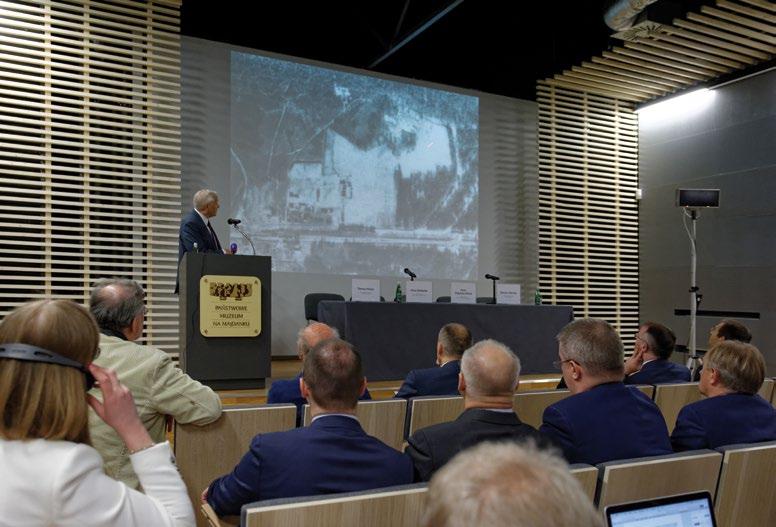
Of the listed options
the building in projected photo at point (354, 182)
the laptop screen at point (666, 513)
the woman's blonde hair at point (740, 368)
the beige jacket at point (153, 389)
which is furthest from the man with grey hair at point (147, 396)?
the building in projected photo at point (354, 182)

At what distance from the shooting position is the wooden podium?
Answer: 4711mm

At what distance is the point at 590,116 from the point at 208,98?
5.67 m

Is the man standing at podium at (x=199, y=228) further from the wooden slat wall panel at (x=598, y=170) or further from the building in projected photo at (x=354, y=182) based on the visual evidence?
the wooden slat wall panel at (x=598, y=170)

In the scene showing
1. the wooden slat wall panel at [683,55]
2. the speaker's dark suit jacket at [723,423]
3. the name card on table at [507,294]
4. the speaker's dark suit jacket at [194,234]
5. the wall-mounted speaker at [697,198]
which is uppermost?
the wooden slat wall panel at [683,55]

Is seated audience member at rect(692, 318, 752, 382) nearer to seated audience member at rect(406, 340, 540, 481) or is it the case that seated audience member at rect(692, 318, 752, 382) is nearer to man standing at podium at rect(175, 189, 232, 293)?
seated audience member at rect(406, 340, 540, 481)

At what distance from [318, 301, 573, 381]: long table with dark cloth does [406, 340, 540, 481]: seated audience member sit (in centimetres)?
348

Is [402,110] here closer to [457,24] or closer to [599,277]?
[457,24]

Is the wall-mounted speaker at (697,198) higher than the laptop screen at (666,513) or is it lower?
higher

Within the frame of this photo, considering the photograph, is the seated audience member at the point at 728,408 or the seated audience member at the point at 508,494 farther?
the seated audience member at the point at 728,408

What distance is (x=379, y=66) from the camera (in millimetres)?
8516

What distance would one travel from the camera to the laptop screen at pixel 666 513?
4.28 ft

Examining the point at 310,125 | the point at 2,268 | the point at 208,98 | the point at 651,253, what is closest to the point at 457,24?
the point at 310,125

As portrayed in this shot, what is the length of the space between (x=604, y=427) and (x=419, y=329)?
151 inches

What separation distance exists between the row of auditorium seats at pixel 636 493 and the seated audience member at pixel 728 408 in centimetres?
47
